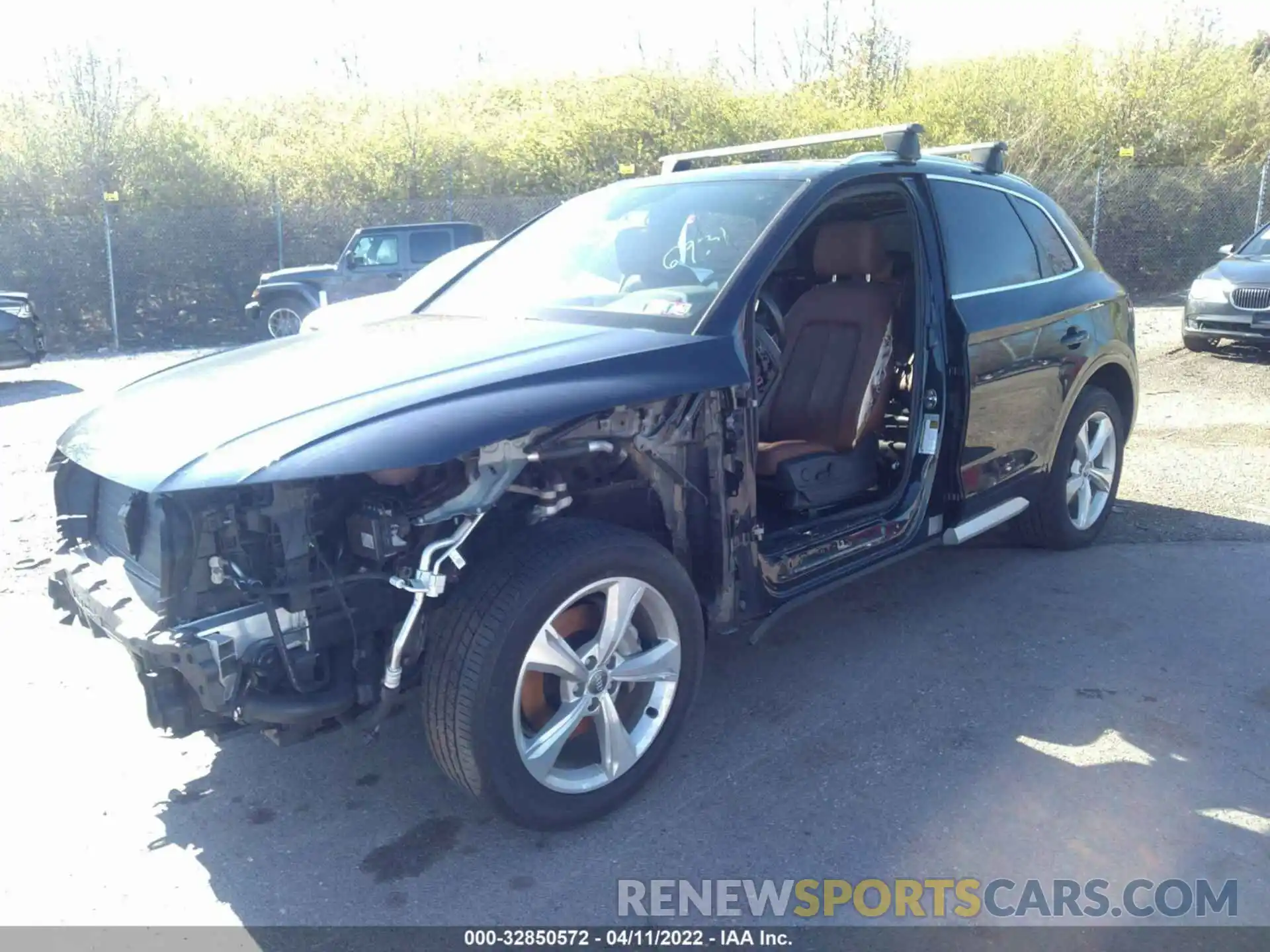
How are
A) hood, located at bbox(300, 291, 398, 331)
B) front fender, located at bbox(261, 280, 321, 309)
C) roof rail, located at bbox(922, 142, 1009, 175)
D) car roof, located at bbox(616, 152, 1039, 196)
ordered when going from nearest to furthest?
car roof, located at bbox(616, 152, 1039, 196) < roof rail, located at bbox(922, 142, 1009, 175) < hood, located at bbox(300, 291, 398, 331) < front fender, located at bbox(261, 280, 321, 309)

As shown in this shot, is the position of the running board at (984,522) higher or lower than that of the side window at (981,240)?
lower

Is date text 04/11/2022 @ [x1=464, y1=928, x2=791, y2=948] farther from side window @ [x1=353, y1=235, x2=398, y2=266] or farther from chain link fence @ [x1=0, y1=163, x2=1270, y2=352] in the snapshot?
chain link fence @ [x1=0, y1=163, x2=1270, y2=352]

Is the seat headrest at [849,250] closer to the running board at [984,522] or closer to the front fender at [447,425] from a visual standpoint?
the running board at [984,522]

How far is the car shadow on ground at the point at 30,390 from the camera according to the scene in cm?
1090

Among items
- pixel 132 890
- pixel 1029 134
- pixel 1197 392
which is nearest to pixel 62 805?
pixel 132 890

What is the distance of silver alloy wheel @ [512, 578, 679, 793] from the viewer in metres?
2.90

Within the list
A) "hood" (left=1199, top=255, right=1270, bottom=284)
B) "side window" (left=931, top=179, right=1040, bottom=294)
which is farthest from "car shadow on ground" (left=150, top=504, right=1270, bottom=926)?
"hood" (left=1199, top=255, right=1270, bottom=284)

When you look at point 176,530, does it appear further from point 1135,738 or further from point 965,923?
point 1135,738

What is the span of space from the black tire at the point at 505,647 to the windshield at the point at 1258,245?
11.1 meters

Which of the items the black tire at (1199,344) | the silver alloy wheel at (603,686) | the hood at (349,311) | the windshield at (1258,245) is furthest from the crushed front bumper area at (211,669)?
the windshield at (1258,245)

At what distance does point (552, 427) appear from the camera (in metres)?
2.88

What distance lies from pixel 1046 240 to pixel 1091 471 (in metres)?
1.23

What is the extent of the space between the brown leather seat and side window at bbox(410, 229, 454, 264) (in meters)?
10.7

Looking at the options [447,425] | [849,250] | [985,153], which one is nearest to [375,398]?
[447,425]
